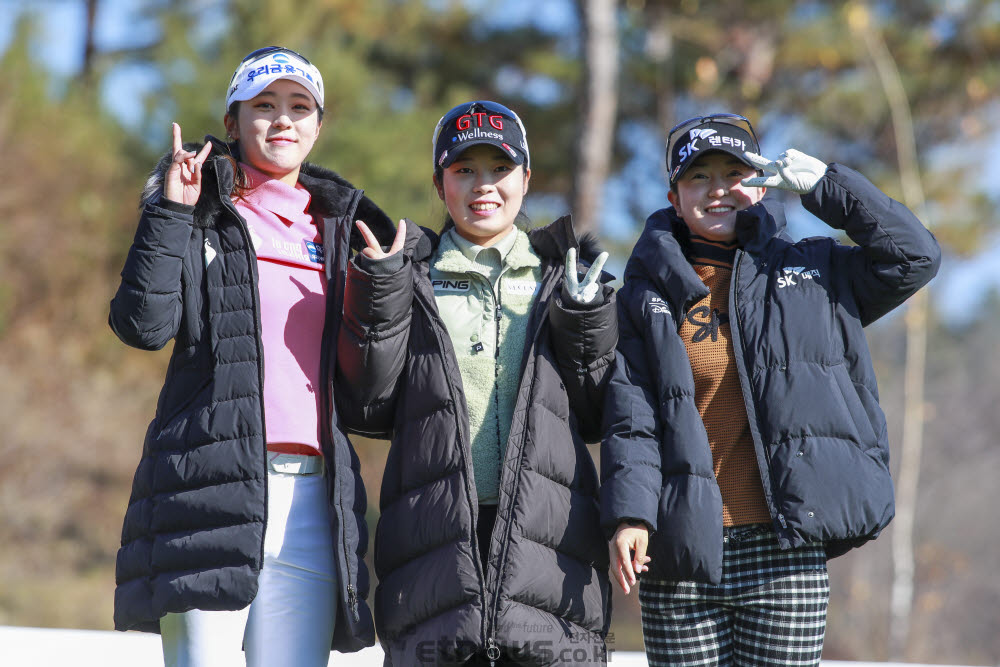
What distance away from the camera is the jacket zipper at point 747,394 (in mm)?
2295

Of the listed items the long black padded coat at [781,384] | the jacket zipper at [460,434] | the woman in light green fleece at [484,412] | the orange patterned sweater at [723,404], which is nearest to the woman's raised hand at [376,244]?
the woman in light green fleece at [484,412]

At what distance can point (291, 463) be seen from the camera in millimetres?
2352

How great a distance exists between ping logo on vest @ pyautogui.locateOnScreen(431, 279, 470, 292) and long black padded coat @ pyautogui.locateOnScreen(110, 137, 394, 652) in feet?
0.88

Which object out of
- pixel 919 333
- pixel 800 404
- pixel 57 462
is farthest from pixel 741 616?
pixel 57 462

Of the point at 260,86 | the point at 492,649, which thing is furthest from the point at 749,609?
the point at 260,86

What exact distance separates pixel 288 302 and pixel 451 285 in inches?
16.4

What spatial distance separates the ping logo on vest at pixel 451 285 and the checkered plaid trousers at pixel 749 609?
2.88 feet

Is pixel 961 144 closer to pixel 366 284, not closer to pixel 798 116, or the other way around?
pixel 798 116

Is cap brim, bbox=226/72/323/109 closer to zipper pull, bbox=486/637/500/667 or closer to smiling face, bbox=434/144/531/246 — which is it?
smiling face, bbox=434/144/531/246

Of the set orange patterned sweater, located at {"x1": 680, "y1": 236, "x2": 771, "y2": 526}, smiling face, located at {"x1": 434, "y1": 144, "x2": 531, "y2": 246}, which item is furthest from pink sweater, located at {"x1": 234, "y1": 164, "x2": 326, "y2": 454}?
orange patterned sweater, located at {"x1": 680, "y1": 236, "x2": 771, "y2": 526}

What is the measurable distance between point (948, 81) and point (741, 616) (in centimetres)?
960

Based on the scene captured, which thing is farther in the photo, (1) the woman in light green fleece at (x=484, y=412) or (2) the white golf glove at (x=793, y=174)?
(2) the white golf glove at (x=793, y=174)

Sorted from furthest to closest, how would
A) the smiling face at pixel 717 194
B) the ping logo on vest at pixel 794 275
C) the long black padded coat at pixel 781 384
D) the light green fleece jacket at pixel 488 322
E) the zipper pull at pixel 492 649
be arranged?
the smiling face at pixel 717 194 → the ping logo on vest at pixel 794 275 → the light green fleece jacket at pixel 488 322 → the long black padded coat at pixel 781 384 → the zipper pull at pixel 492 649

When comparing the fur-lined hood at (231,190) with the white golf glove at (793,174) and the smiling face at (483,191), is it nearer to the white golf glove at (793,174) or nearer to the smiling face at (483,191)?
the smiling face at (483,191)
